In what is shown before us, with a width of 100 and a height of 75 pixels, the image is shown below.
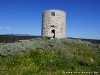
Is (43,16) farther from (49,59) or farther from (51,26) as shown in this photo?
(49,59)

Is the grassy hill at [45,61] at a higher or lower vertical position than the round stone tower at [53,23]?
lower

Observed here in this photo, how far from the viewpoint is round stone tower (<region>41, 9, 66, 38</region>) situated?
106ft

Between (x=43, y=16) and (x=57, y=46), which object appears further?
(x=43, y=16)

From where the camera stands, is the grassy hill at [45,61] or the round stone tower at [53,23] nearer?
the grassy hill at [45,61]

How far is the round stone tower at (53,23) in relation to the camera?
32188 mm

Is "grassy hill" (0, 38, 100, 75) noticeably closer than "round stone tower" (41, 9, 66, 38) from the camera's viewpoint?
Yes

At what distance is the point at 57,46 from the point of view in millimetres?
21984

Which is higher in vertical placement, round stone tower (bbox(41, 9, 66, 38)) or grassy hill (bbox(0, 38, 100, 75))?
round stone tower (bbox(41, 9, 66, 38))

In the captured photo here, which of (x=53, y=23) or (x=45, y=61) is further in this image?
(x=53, y=23)

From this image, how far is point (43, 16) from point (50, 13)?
60.1 inches

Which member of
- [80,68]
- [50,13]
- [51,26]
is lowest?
[80,68]

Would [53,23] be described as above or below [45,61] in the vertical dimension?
above

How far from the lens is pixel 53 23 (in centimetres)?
3222

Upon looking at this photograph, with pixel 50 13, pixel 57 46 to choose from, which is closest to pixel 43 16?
pixel 50 13
